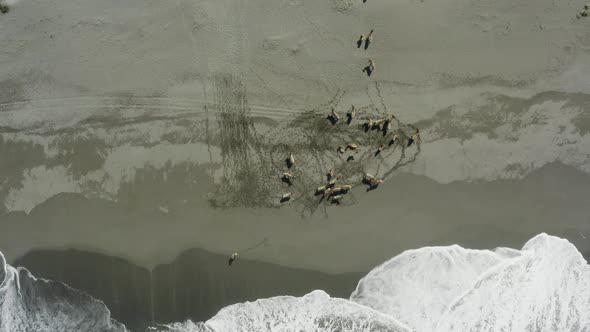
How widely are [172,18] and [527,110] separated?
384 cm

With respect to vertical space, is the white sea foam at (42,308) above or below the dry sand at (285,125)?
below

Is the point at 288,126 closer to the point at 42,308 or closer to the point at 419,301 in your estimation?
the point at 419,301

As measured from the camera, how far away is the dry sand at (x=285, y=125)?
18.0ft

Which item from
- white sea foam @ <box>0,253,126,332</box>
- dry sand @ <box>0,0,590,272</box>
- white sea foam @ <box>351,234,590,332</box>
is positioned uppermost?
dry sand @ <box>0,0,590,272</box>

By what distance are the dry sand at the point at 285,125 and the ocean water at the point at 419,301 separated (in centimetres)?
24

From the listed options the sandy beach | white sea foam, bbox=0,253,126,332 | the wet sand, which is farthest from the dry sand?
white sea foam, bbox=0,253,126,332

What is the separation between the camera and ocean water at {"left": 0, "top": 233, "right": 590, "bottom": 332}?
540 cm

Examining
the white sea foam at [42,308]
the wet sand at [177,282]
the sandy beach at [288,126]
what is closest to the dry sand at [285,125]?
the sandy beach at [288,126]

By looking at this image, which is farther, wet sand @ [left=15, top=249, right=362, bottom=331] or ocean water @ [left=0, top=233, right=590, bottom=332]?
wet sand @ [left=15, top=249, right=362, bottom=331]

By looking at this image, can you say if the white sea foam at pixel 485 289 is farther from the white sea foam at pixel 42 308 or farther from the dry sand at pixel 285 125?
the white sea foam at pixel 42 308

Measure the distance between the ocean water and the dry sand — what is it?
0.24 metres

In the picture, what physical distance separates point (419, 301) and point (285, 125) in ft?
7.50

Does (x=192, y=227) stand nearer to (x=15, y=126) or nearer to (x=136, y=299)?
(x=136, y=299)

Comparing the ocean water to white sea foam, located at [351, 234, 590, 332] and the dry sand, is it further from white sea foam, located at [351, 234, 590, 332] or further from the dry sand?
the dry sand
